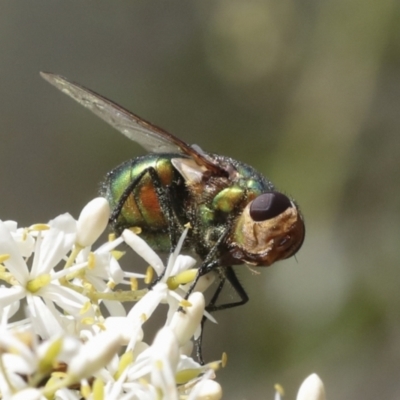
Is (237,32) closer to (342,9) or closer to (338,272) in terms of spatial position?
(342,9)

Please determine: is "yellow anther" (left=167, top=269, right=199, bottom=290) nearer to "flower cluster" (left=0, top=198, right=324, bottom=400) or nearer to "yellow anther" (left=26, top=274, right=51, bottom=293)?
"flower cluster" (left=0, top=198, right=324, bottom=400)

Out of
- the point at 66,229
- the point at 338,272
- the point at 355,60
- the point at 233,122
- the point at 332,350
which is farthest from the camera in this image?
the point at 233,122

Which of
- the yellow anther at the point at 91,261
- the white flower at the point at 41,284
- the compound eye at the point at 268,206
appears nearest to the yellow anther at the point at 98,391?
the white flower at the point at 41,284

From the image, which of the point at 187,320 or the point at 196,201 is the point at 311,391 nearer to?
the point at 187,320

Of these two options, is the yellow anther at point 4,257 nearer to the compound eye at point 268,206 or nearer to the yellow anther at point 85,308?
the yellow anther at point 85,308

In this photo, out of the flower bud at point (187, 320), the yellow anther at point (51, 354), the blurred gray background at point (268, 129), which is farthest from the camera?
the blurred gray background at point (268, 129)

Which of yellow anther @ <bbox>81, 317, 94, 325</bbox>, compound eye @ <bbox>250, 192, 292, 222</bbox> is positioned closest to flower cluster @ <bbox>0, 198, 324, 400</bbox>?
yellow anther @ <bbox>81, 317, 94, 325</bbox>

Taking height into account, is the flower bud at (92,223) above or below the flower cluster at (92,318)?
above

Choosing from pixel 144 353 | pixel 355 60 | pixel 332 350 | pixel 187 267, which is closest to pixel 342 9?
pixel 355 60
